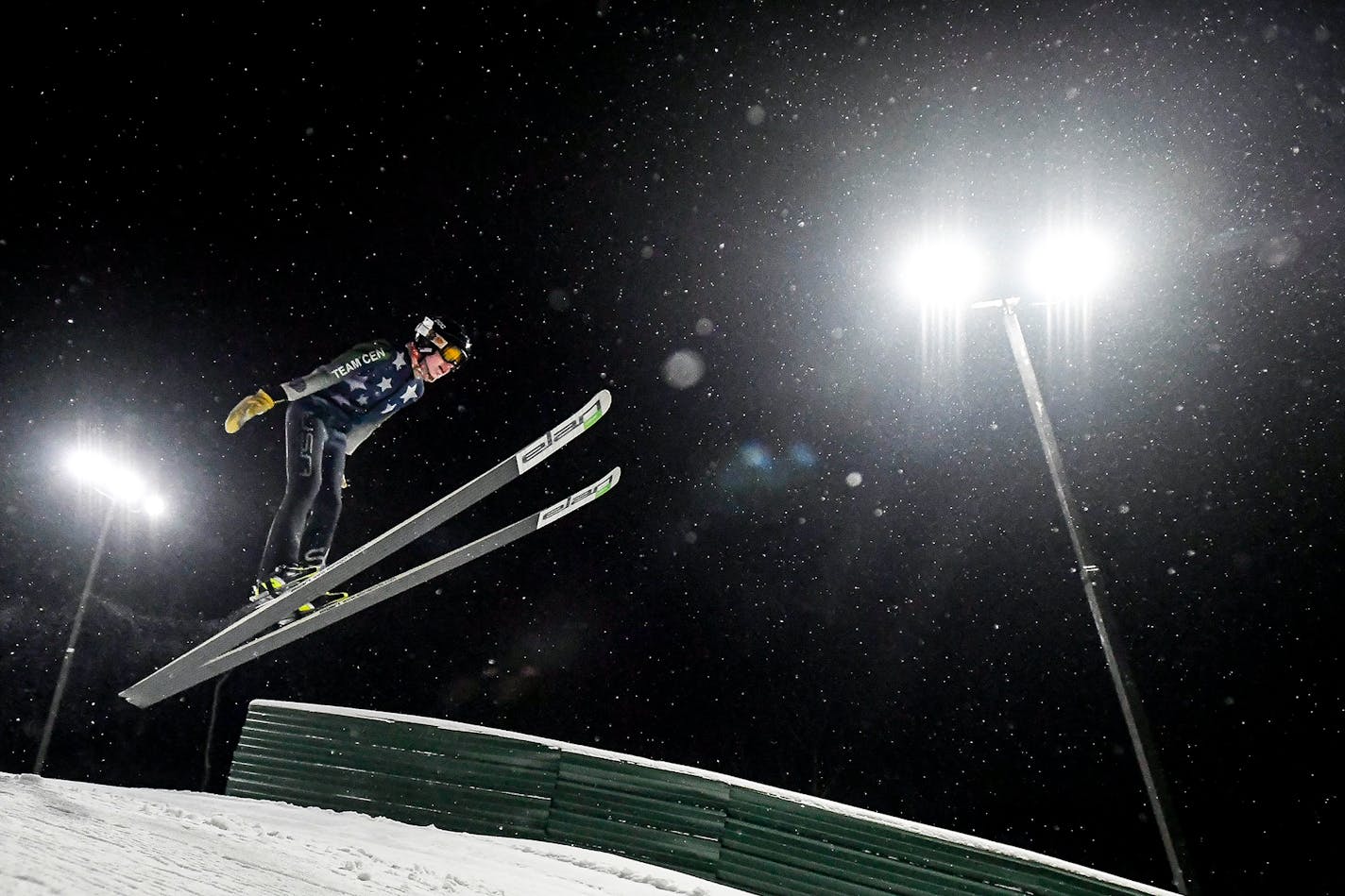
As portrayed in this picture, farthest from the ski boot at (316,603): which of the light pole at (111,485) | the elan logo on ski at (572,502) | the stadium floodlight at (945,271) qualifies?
the light pole at (111,485)

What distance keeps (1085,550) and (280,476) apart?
28.0 ft

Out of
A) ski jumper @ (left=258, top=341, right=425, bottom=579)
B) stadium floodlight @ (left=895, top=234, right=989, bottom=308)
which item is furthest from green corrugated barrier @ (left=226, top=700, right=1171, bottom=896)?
stadium floodlight @ (left=895, top=234, right=989, bottom=308)

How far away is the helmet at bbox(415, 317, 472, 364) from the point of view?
7656mm

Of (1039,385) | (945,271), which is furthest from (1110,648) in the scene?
(945,271)

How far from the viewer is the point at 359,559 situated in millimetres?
7453

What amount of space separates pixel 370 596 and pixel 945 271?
24.4ft

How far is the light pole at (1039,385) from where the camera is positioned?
219 inches

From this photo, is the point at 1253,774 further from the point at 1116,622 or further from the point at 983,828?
the point at 1116,622

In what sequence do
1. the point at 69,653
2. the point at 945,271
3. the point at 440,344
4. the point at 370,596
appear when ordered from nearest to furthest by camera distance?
the point at 440,344 < the point at 370,596 < the point at 945,271 < the point at 69,653

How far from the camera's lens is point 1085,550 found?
22.1 feet

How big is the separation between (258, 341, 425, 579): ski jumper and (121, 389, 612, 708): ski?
0.97 ft

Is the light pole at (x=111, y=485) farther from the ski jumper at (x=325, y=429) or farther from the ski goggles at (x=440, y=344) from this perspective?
the ski goggles at (x=440, y=344)

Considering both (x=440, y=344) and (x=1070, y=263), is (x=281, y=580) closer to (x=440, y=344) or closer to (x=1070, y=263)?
(x=440, y=344)

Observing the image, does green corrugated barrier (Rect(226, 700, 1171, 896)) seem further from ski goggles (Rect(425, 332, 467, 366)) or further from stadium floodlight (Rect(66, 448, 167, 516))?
stadium floodlight (Rect(66, 448, 167, 516))
